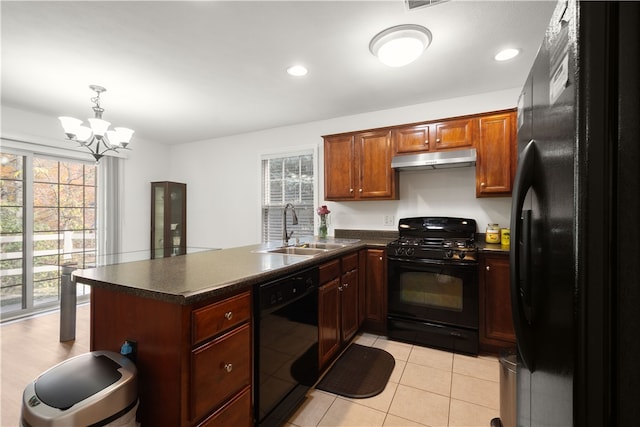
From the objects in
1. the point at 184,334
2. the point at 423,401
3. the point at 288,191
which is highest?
the point at 288,191

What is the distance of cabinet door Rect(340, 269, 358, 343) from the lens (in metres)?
2.59

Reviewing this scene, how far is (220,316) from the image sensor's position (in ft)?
4.27

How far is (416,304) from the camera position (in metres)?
2.83

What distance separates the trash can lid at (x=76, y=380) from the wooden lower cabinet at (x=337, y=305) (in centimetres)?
130

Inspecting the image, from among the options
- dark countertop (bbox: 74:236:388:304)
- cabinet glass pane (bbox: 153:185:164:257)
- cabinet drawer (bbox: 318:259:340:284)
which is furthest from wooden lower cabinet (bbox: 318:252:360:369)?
cabinet glass pane (bbox: 153:185:164:257)

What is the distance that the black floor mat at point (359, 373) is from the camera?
6.93 ft

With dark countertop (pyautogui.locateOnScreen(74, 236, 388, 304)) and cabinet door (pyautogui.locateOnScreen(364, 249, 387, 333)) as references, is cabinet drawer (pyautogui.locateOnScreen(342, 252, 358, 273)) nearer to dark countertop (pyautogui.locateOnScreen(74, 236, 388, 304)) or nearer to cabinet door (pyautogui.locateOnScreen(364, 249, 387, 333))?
cabinet door (pyautogui.locateOnScreen(364, 249, 387, 333))

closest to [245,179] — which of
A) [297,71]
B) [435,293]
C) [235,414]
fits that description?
[297,71]

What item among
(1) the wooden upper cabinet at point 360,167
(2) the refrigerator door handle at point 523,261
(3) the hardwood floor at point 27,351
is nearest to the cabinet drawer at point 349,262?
(1) the wooden upper cabinet at point 360,167

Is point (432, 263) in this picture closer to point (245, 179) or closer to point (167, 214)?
point (245, 179)

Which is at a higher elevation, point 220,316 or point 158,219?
point 158,219

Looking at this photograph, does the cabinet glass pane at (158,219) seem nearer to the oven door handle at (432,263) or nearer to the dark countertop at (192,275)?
the dark countertop at (192,275)

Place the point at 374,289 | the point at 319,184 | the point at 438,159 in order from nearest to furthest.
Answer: the point at 438,159
the point at 374,289
the point at 319,184

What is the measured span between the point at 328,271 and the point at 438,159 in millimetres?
1676
